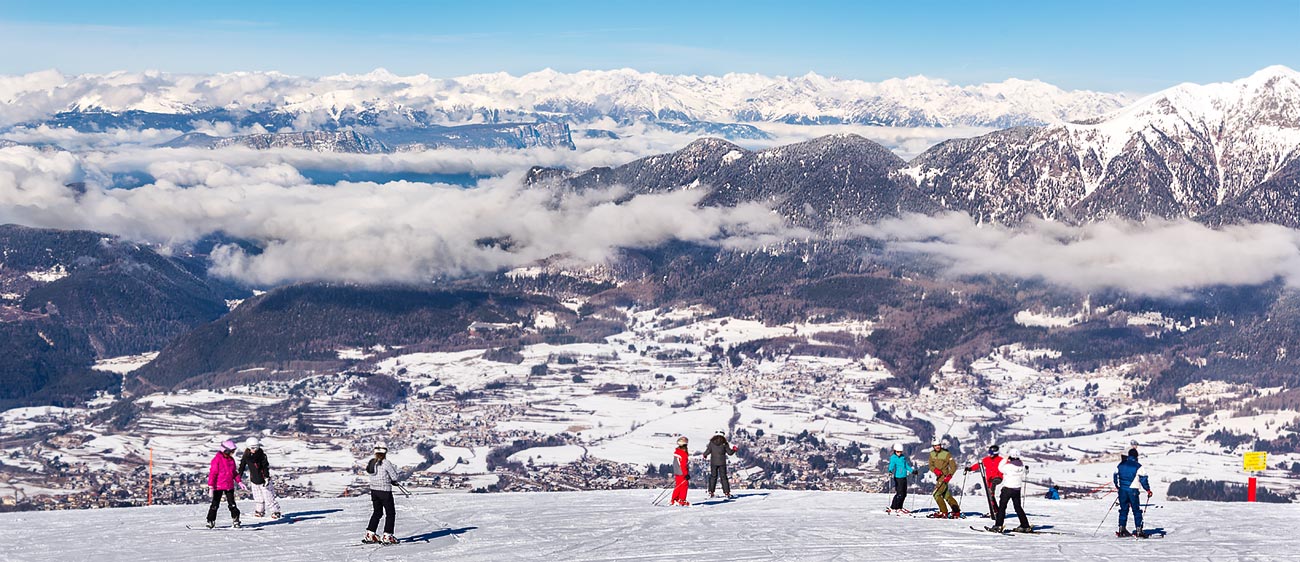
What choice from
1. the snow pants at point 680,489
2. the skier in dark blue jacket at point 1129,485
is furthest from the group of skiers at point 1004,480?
the snow pants at point 680,489

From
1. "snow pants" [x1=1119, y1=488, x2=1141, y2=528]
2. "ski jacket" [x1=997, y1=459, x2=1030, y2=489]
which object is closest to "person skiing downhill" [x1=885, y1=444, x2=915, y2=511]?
"ski jacket" [x1=997, y1=459, x2=1030, y2=489]

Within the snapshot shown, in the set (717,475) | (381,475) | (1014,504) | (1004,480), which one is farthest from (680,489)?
(381,475)

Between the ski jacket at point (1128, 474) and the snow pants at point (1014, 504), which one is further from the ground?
the ski jacket at point (1128, 474)

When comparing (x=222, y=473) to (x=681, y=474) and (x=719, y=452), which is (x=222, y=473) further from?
(x=719, y=452)

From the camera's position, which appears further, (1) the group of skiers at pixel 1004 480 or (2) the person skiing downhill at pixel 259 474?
(2) the person skiing downhill at pixel 259 474

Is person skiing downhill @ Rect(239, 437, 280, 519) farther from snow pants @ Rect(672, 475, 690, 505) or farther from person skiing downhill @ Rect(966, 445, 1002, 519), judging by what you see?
person skiing downhill @ Rect(966, 445, 1002, 519)

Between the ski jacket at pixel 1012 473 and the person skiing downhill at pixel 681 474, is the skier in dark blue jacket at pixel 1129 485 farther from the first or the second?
the person skiing downhill at pixel 681 474

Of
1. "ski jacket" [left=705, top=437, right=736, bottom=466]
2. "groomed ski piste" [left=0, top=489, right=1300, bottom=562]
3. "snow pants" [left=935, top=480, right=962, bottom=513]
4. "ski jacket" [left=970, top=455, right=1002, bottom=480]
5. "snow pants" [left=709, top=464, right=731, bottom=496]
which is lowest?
"groomed ski piste" [left=0, top=489, right=1300, bottom=562]

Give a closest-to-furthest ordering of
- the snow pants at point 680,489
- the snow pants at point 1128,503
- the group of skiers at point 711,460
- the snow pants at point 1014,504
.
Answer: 1. the snow pants at point 1014,504
2. the snow pants at point 1128,503
3. the group of skiers at point 711,460
4. the snow pants at point 680,489
